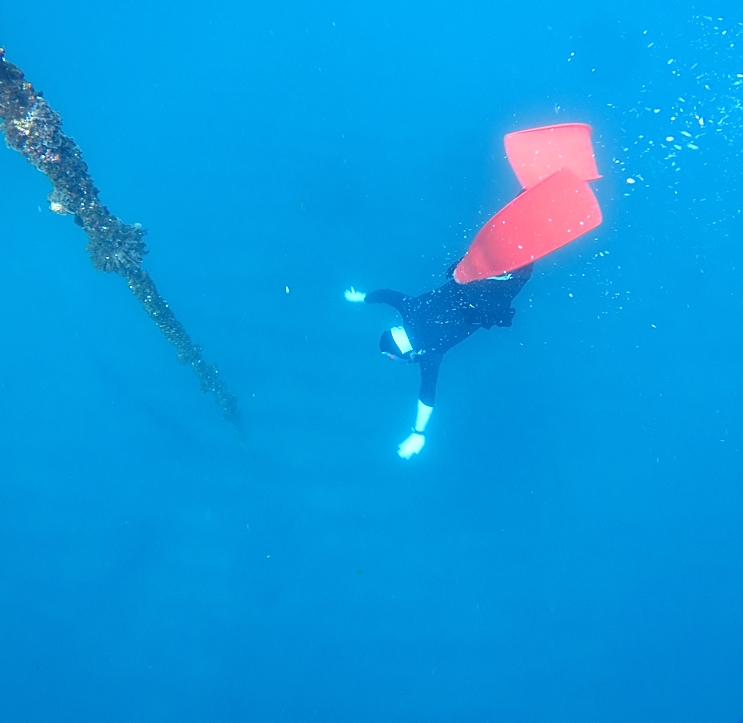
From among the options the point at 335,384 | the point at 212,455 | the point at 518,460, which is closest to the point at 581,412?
the point at 518,460

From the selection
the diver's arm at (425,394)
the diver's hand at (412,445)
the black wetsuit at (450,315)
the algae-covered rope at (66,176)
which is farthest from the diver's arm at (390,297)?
the algae-covered rope at (66,176)

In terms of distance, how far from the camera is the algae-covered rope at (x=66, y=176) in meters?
3.42

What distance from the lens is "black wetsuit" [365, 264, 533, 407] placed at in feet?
18.3

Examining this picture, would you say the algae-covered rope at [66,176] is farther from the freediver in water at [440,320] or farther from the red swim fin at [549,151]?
the red swim fin at [549,151]

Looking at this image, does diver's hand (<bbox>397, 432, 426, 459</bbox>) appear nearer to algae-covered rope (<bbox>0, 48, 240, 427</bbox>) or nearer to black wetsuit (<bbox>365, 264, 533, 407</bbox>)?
black wetsuit (<bbox>365, 264, 533, 407</bbox>)

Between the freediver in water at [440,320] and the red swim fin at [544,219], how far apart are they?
1.80 ft

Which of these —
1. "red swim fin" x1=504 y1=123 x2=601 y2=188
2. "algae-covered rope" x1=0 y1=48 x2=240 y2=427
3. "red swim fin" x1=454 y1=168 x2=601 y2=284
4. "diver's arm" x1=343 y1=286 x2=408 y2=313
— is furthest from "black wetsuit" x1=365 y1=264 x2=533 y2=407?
"algae-covered rope" x1=0 y1=48 x2=240 y2=427

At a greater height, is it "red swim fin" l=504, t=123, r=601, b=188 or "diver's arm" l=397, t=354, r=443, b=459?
"red swim fin" l=504, t=123, r=601, b=188

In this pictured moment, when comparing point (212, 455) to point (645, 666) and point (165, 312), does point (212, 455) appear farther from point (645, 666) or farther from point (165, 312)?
point (645, 666)

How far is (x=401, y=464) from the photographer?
29.9 feet

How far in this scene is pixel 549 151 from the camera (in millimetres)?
5336

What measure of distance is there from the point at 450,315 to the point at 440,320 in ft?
0.42

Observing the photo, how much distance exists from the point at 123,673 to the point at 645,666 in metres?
9.96

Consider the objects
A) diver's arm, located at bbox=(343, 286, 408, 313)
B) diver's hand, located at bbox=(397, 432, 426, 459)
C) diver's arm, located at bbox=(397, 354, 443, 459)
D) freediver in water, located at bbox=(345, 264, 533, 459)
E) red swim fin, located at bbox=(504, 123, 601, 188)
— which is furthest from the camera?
diver's arm, located at bbox=(343, 286, 408, 313)
